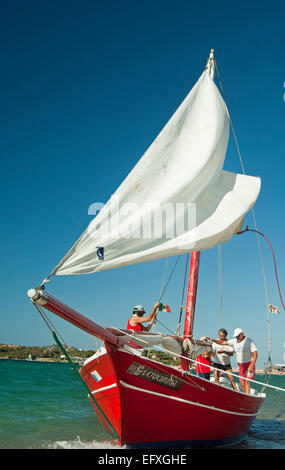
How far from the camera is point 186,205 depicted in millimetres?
10359

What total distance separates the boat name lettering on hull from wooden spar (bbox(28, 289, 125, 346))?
2.23ft

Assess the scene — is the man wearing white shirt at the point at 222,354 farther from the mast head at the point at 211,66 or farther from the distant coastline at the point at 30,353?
the distant coastline at the point at 30,353

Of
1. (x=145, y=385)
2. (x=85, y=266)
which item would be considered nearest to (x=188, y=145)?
(x=85, y=266)

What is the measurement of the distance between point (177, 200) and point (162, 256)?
155 centimetres

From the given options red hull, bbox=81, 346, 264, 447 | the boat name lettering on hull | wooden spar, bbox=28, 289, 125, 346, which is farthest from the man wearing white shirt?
wooden spar, bbox=28, 289, 125, 346

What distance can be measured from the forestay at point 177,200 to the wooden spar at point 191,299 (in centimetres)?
180

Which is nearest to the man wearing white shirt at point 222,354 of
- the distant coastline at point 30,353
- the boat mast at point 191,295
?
the boat mast at point 191,295

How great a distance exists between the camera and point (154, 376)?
370 inches

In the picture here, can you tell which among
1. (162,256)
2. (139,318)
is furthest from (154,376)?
(162,256)

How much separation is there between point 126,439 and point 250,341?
478 cm

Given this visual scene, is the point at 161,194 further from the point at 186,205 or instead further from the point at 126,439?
the point at 126,439

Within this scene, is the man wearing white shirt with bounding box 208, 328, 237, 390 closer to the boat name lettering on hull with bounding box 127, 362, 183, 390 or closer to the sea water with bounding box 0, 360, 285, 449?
the sea water with bounding box 0, 360, 285, 449
